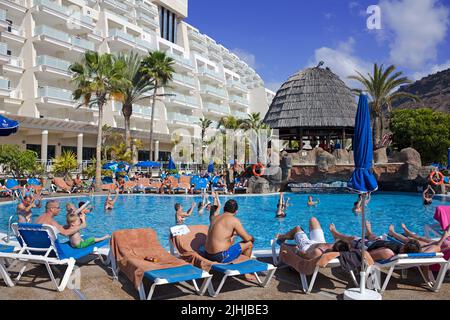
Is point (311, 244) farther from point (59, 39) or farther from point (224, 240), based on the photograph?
point (59, 39)

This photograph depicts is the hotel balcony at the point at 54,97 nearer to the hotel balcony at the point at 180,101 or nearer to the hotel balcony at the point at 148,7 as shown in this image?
the hotel balcony at the point at 180,101

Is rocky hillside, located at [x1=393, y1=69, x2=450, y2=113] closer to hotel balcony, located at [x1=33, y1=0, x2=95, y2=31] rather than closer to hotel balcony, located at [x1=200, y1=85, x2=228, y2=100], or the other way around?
hotel balcony, located at [x1=200, y1=85, x2=228, y2=100]

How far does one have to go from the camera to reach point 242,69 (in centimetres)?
7156

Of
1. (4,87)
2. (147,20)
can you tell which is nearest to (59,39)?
(4,87)

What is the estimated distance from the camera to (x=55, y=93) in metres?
29.5

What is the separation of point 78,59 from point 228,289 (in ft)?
110

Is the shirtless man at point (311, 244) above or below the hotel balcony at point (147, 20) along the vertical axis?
below

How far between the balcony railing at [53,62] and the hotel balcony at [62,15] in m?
3.84

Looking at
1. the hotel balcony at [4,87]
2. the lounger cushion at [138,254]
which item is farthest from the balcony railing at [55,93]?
the lounger cushion at [138,254]

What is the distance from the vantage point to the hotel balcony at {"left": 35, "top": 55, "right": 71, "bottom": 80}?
2906cm

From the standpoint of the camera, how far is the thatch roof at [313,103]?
25.8m
